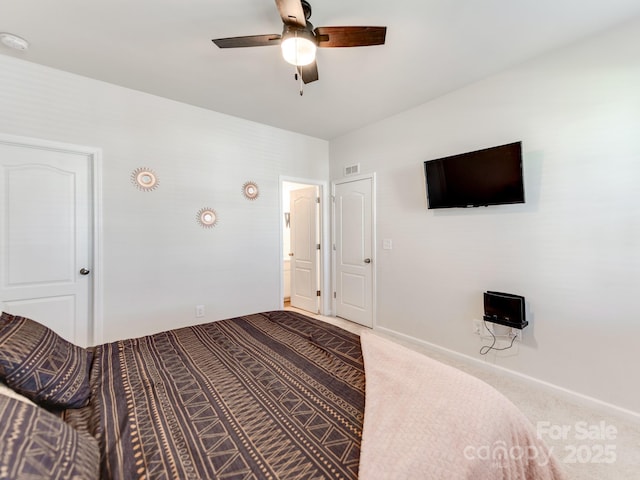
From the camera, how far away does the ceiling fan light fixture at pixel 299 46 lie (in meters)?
1.64

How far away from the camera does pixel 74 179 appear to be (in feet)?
8.49

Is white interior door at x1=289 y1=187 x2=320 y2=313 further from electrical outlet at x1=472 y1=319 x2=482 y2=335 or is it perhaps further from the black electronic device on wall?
the black electronic device on wall

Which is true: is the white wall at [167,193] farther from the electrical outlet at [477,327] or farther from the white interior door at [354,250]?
the electrical outlet at [477,327]

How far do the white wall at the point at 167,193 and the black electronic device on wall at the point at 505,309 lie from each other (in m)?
2.40

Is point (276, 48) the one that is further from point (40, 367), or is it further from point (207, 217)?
point (40, 367)

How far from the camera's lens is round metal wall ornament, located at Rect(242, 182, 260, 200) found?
3539 mm

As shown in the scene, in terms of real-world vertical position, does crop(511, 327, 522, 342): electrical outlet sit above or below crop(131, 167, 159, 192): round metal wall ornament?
below

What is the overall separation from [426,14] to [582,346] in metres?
2.59

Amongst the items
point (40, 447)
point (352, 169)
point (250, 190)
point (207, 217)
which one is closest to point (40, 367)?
point (40, 447)

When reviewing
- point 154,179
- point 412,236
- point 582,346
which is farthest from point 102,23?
point 582,346

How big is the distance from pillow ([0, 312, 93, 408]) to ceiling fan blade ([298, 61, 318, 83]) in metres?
2.03

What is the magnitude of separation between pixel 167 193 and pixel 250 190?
93 centimetres

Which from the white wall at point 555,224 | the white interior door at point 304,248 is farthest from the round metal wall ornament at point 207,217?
the white wall at point 555,224

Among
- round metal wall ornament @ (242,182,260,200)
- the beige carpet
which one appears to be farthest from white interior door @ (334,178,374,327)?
the beige carpet
